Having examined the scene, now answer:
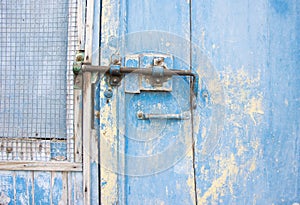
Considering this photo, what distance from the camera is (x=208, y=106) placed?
49.8 inches

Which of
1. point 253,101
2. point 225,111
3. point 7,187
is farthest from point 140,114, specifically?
point 7,187

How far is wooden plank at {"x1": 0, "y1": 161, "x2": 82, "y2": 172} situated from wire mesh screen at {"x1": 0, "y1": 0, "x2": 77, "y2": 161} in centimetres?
2

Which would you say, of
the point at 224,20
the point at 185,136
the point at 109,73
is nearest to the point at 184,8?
the point at 224,20

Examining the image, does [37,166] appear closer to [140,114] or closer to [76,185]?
[76,185]

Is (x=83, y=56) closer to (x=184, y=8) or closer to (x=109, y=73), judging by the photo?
(x=109, y=73)

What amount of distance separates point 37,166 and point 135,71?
49 centimetres

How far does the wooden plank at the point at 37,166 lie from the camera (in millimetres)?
1214

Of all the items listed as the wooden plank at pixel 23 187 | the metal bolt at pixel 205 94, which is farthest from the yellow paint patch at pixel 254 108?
the wooden plank at pixel 23 187

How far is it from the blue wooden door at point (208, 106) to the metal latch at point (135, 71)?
0.03m

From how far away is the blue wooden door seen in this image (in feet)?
3.99

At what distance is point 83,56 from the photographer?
1.21 meters

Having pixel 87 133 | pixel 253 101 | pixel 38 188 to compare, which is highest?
pixel 253 101

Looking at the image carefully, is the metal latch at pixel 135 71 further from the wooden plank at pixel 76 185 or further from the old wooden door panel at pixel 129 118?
the wooden plank at pixel 76 185

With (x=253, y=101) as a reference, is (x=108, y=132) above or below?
below
